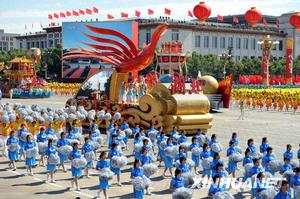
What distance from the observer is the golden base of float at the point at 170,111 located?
23.9 m

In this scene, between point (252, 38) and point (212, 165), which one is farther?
point (252, 38)

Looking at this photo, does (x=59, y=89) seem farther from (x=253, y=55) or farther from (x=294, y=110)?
(x=253, y=55)

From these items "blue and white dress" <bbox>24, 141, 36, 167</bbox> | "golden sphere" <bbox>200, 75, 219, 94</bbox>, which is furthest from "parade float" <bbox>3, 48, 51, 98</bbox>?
"blue and white dress" <bbox>24, 141, 36, 167</bbox>

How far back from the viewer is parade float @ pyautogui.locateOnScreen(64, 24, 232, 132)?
78.7ft

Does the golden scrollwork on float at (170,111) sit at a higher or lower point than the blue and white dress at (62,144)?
higher

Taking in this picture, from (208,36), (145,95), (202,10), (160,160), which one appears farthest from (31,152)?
(208,36)

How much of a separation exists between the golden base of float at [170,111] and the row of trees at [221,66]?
49750mm

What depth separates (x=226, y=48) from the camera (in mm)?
91562

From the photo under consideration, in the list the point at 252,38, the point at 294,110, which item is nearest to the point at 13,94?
the point at 294,110

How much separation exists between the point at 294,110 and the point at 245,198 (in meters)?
27.5

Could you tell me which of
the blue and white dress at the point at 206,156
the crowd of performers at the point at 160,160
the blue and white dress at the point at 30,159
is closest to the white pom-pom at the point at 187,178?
the crowd of performers at the point at 160,160

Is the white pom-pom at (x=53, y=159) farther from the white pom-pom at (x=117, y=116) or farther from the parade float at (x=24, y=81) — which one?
the parade float at (x=24, y=81)

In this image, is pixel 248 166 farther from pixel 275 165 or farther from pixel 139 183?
pixel 139 183

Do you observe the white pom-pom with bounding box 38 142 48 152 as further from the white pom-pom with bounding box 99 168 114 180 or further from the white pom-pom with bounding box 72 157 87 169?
the white pom-pom with bounding box 99 168 114 180
